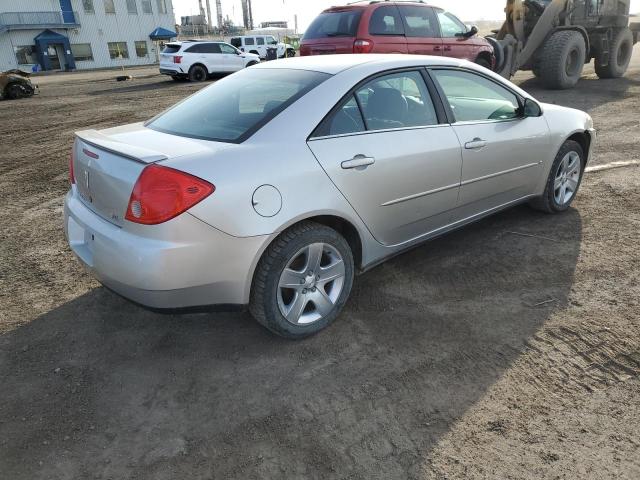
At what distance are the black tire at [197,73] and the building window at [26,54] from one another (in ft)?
93.5

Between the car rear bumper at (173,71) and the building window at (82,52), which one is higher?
the car rear bumper at (173,71)

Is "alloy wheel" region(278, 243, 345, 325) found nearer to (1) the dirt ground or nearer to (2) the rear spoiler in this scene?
(1) the dirt ground

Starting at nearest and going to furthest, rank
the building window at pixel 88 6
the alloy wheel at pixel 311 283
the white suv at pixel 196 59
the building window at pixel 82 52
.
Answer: the alloy wheel at pixel 311 283
the white suv at pixel 196 59
the building window at pixel 88 6
the building window at pixel 82 52

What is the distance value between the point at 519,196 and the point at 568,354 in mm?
1821

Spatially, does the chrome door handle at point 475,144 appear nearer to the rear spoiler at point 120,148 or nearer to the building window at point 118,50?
the rear spoiler at point 120,148

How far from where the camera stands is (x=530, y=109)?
4172 mm

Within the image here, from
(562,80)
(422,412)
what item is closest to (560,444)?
(422,412)

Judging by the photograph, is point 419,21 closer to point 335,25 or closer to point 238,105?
point 335,25

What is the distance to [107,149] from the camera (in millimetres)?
2793

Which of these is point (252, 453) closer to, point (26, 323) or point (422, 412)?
point (422, 412)

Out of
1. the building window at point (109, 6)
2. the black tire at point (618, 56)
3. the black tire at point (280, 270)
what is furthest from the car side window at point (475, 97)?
the building window at point (109, 6)

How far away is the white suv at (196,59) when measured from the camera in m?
20.5

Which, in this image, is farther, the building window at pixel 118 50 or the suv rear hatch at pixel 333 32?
the building window at pixel 118 50

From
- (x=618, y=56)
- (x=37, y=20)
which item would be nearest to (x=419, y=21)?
(x=618, y=56)
